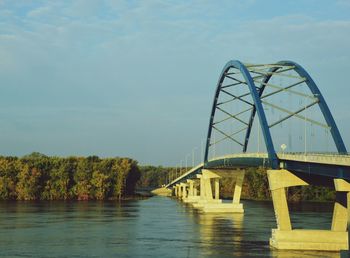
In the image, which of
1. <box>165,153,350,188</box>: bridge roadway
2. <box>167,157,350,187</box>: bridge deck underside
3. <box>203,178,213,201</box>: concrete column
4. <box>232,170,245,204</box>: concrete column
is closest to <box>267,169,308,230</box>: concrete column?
<box>167,157,350,187</box>: bridge deck underside

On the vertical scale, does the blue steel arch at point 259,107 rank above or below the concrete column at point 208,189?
above

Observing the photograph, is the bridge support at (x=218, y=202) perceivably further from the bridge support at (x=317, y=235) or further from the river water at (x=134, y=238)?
the bridge support at (x=317, y=235)

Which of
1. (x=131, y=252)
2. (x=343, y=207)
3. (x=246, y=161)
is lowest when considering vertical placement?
(x=131, y=252)

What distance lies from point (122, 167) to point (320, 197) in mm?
57969

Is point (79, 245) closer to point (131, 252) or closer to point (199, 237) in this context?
point (131, 252)

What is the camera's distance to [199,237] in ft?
187

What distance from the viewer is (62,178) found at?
6053 inches

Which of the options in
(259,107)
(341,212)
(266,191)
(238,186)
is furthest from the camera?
(266,191)

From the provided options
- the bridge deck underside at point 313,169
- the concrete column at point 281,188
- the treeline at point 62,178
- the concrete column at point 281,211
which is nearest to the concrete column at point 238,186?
the bridge deck underside at point 313,169

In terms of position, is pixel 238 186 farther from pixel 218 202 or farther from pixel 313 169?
pixel 313 169

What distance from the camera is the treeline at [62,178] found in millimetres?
148875

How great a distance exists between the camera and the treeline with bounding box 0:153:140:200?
5861 inches

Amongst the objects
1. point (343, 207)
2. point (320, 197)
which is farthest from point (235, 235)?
point (320, 197)

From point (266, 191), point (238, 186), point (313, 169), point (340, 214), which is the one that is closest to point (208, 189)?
point (238, 186)
